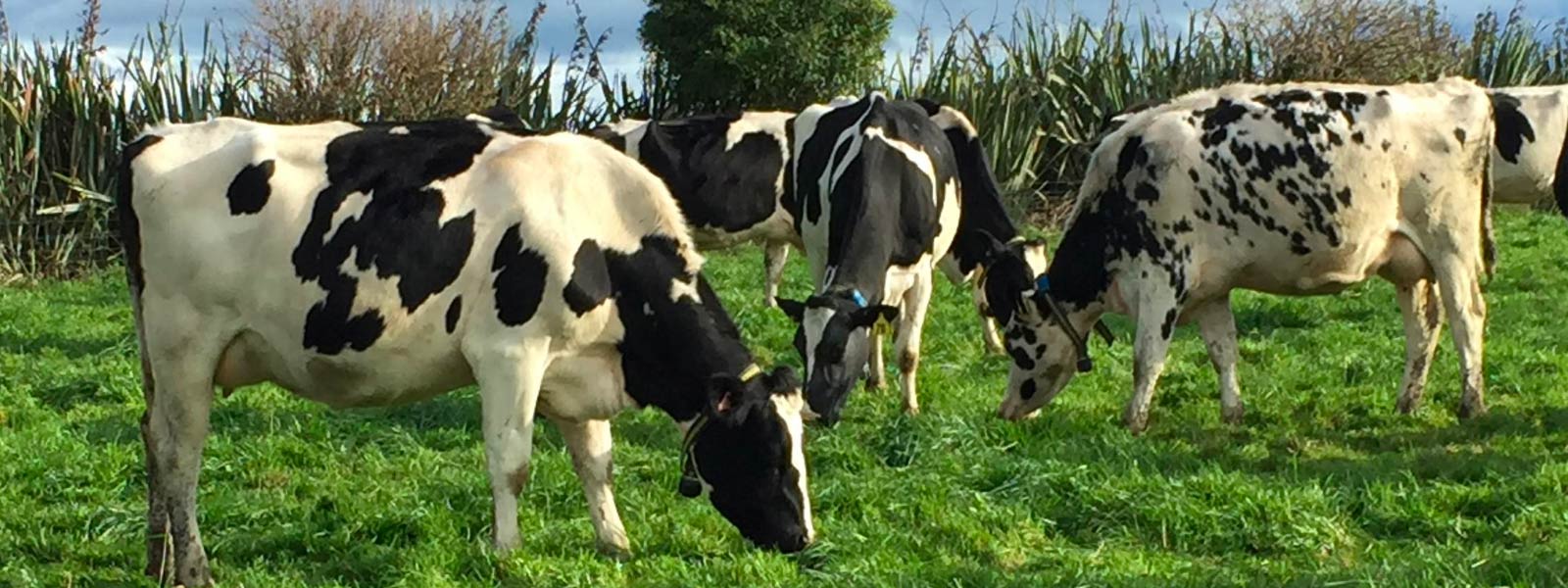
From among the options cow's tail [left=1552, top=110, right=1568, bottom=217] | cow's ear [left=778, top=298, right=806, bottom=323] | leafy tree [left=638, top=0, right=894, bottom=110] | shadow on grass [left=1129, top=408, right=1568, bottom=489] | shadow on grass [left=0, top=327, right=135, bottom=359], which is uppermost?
leafy tree [left=638, top=0, right=894, bottom=110]

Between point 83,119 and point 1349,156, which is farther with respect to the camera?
point 83,119

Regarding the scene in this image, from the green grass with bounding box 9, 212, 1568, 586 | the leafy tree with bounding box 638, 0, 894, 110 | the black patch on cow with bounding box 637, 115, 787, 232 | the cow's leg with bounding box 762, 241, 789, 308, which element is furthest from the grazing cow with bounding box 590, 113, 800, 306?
the leafy tree with bounding box 638, 0, 894, 110

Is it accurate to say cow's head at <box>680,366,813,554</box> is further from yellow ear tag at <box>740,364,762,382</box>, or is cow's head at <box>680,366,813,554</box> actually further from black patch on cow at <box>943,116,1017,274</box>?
black patch on cow at <box>943,116,1017,274</box>

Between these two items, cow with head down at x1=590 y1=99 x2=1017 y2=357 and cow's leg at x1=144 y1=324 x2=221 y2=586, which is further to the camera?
cow with head down at x1=590 y1=99 x2=1017 y2=357

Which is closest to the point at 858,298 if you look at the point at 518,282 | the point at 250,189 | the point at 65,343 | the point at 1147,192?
the point at 1147,192

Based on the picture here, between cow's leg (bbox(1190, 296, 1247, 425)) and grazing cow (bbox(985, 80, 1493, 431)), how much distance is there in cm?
1

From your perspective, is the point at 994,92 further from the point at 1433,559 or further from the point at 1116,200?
the point at 1433,559

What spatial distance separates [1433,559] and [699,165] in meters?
7.97

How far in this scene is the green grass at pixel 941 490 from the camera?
6.02m

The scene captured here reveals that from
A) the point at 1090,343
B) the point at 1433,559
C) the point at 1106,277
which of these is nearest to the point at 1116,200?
the point at 1106,277

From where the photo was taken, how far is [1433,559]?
18.8 feet

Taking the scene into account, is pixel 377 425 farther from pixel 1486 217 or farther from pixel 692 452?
pixel 1486 217

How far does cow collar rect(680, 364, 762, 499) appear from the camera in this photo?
6.08 metres

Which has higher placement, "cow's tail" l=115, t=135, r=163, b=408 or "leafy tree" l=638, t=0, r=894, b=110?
"leafy tree" l=638, t=0, r=894, b=110
